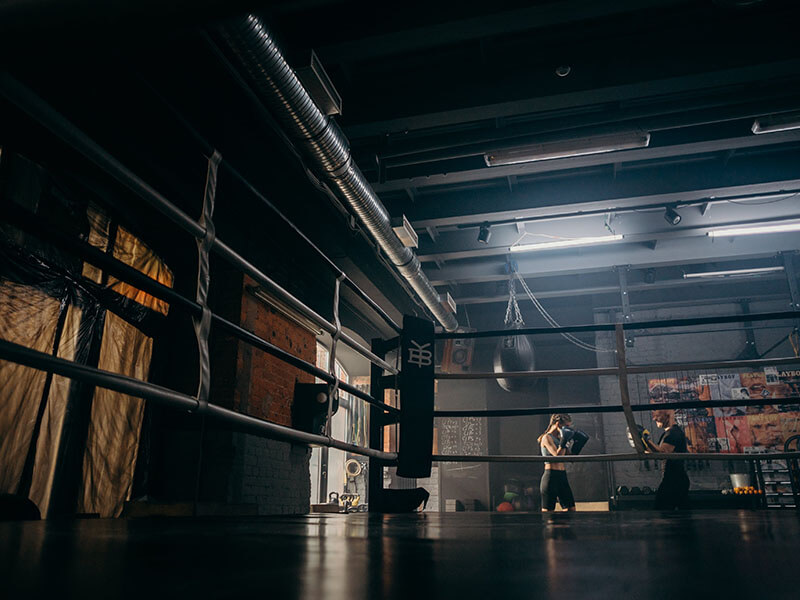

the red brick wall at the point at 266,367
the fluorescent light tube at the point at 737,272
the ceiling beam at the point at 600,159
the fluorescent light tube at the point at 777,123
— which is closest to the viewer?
the fluorescent light tube at the point at 777,123

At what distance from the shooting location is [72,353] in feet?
12.8

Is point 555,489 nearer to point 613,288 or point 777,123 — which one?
point 777,123

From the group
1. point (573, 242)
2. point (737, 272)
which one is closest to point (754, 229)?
point (737, 272)

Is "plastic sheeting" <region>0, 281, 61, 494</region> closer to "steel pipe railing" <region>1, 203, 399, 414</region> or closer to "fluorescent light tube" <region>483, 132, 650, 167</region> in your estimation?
"steel pipe railing" <region>1, 203, 399, 414</region>

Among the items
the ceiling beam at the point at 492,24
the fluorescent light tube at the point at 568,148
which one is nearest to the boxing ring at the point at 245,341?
the ceiling beam at the point at 492,24

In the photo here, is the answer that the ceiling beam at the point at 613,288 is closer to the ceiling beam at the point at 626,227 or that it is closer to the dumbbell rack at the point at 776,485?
the ceiling beam at the point at 626,227

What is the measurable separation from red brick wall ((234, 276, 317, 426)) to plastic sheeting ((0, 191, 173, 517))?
78 centimetres

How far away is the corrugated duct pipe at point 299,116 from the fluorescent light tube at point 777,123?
2.93m

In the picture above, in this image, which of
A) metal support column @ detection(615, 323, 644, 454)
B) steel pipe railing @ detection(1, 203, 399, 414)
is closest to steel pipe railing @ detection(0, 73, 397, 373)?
steel pipe railing @ detection(1, 203, 399, 414)

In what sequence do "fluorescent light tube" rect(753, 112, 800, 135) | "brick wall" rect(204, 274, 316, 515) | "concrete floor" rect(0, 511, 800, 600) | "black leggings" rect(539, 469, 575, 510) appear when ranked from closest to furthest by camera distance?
"concrete floor" rect(0, 511, 800, 600) → "fluorescent light tube" rect(753, 112, 800, 135) → "brick wall" rect(204, 274, 316, 515) → "black leggings" rect(539, 469, 575, 510)

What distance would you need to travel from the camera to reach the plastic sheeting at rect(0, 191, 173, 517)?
11.1 feet

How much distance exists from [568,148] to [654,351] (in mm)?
6203

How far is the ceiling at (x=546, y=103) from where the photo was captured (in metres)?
3.59

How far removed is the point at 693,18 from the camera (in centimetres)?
382
